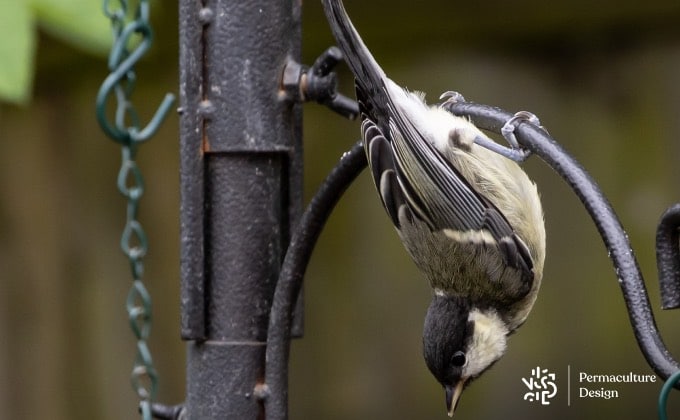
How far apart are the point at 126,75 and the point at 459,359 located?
60cm

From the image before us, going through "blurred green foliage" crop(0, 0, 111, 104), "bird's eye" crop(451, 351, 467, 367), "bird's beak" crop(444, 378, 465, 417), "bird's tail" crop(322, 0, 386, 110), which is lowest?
"bird's beak" crop(444, 378, 465, 417)

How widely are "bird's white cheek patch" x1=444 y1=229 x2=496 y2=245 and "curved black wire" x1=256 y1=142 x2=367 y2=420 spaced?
32 centimetres

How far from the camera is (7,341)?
82.6 inches

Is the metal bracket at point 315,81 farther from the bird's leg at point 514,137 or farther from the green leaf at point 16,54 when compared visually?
the green leaf at point 16,54

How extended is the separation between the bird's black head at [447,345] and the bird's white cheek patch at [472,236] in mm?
103

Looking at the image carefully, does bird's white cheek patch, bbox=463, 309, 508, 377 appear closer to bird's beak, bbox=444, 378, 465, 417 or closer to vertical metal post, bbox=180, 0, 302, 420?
bird's beak, bbox=444, 378, 465, 417

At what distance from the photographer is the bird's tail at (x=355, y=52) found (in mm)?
1202

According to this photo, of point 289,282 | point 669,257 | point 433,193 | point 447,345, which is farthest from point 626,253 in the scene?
point 447,345

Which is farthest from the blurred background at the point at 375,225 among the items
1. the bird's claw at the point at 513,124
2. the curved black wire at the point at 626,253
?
the curved black wire at the point at 626,253

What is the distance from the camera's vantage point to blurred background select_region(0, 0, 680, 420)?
5.50ft

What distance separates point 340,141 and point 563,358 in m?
0.47

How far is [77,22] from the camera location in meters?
1.04

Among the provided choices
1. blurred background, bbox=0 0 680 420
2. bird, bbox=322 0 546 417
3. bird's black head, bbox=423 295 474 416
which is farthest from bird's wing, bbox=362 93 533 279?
blurred background, bbox=0 0 680 420

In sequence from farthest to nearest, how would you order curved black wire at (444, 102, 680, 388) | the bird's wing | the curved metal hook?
the bird's wing, the curved metal hook, curved black wire at (444, 102, 680, 388)
